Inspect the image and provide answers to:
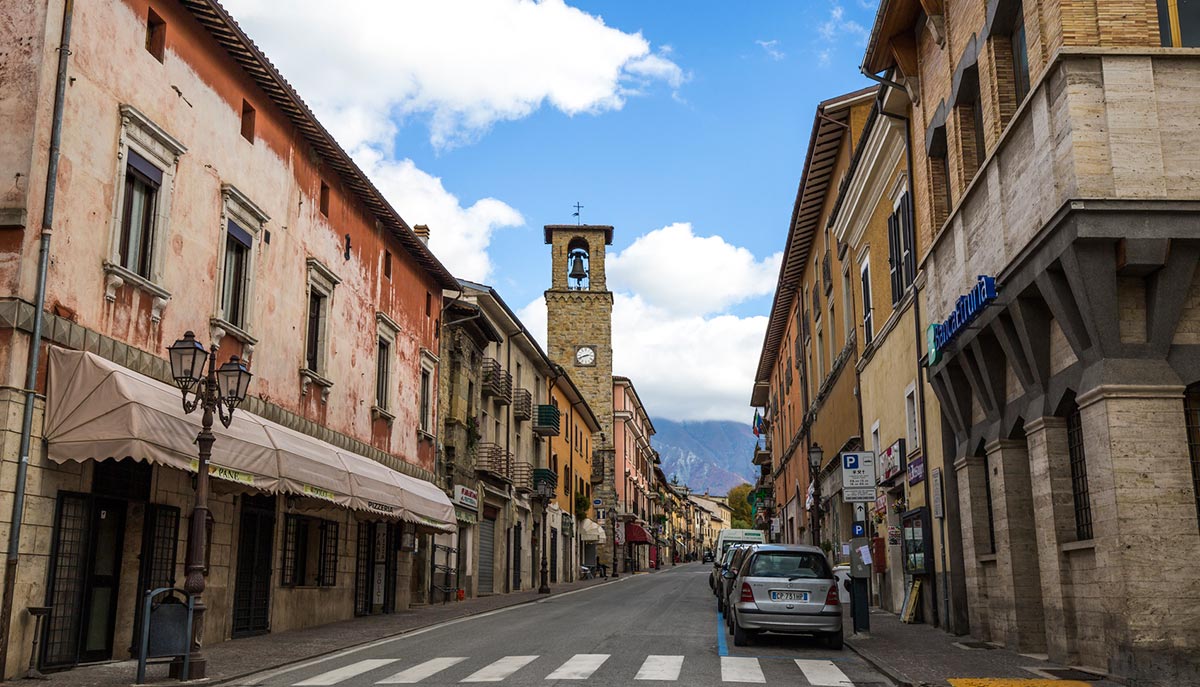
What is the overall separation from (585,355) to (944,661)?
56.7 metres

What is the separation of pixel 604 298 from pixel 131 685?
195 feet

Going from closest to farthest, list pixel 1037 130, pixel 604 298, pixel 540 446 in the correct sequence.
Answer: pixel 1037 130 → pixel 540 446 → pixel 604 298

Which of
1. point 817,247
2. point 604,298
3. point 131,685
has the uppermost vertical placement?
point 604,298

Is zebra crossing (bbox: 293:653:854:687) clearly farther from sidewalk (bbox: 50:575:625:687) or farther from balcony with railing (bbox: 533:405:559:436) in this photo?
balcony with railing (bbox: 533:405:559:436)

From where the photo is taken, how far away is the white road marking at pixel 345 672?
36.5ft

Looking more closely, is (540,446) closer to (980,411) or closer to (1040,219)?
(980,411)

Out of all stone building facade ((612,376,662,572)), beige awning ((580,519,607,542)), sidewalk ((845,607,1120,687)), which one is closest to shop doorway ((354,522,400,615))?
sidewalk ((845,607,1120,687))

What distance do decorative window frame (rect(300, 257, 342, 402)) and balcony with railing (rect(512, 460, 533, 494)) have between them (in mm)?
20144

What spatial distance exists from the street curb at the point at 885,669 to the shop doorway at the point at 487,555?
22194 millimetres

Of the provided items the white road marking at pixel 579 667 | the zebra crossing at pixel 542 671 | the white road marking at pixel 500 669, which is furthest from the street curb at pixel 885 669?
the white road marking at pixel 500 669

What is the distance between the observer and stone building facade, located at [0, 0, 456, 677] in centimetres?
1207

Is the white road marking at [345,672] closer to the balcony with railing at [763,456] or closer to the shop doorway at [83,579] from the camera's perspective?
the shop doorway at [83,579]

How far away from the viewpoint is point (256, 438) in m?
15.8

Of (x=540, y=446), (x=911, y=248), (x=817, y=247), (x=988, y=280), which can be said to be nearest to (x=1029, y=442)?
(x=988, y=280)
